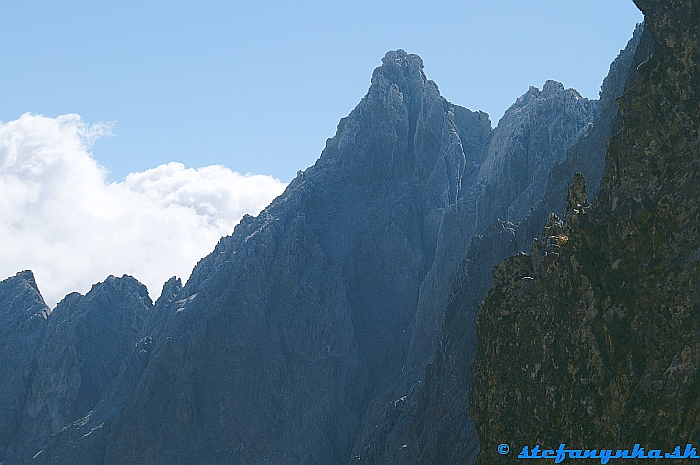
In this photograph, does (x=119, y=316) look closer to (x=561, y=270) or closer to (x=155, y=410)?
(x=155, y=410)

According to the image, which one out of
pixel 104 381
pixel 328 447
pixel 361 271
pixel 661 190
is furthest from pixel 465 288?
pixel 104 381

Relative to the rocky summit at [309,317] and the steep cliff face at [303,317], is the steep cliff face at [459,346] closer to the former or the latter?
the rocky summit at [309,317]

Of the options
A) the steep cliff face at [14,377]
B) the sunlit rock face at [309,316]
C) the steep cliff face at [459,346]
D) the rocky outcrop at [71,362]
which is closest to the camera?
the steep cliff face at [459,346]

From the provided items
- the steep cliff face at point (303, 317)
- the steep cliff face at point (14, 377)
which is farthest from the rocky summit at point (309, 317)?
the steep cliff face at point (14, 377)

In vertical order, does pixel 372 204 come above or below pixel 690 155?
above

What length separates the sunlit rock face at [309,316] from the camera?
156500mm

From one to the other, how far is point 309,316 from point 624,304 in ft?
409

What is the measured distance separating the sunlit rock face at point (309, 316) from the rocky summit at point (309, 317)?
291 millimetres

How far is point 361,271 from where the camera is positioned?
178 meters

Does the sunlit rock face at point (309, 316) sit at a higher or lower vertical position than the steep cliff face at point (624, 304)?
higher

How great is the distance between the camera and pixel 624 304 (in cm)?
4666

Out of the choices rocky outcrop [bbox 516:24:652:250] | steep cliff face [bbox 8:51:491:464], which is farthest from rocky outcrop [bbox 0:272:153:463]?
rocky outcrop [bbox 516:24:652:250]

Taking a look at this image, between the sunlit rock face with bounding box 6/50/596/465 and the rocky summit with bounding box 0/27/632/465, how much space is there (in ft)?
0.96

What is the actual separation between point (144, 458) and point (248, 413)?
59.9 feet
